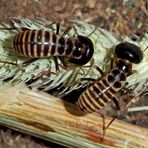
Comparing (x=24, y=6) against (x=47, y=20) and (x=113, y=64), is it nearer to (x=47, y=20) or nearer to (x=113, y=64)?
(x=47, y=20)

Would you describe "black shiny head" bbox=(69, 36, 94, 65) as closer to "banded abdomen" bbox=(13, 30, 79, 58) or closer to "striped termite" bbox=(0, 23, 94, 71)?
"striped termite" bbox=(0, 23, 94, 71)

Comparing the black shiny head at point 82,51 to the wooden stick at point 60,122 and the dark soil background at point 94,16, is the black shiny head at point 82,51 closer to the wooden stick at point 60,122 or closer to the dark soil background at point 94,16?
the wooden stick at point 60,122

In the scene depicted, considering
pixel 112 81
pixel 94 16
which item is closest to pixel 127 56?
pixel 112 81

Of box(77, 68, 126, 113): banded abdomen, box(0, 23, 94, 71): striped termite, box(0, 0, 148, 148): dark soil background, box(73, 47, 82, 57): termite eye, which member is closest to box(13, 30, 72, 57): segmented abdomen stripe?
box(0, 23, 94, 71): striped termite

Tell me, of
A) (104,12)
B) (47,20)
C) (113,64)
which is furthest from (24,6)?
(113,64)

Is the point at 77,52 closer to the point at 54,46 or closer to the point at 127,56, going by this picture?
the point at 54,46

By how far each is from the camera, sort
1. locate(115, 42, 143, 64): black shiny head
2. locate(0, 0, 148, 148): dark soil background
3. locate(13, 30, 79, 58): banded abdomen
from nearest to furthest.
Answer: locate(13, 30, 79, 58): banded abdomen → locate(115, 42, 143, 64): black shiny head → locate(0, 0, 148, 148): dark soil background
